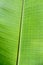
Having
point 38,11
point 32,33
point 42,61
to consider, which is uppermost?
point 38,11

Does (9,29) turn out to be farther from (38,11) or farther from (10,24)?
(38,11)

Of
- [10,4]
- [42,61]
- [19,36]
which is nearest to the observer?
[42,61]

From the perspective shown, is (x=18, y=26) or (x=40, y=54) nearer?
(x=40, y=54)

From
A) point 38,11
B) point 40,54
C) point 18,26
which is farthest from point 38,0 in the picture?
point 40,54
